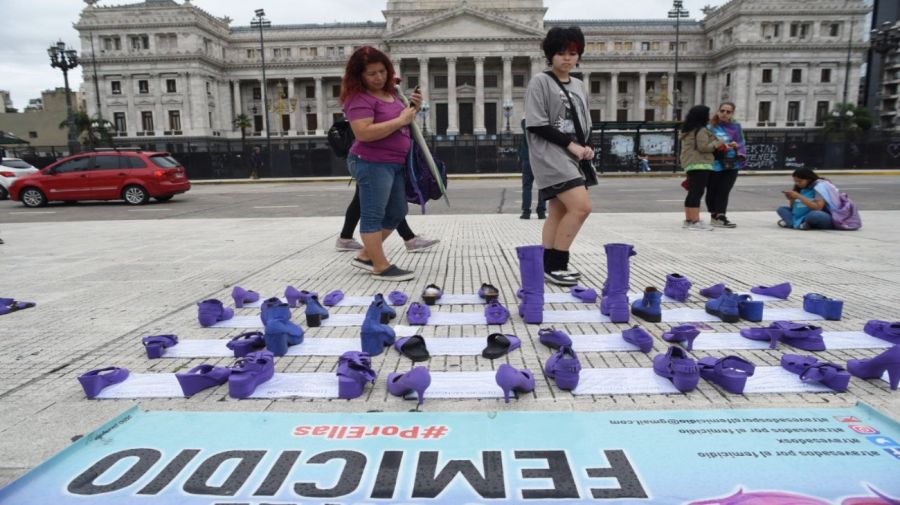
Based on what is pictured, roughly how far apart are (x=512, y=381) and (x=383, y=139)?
2.81 meters

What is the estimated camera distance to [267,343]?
292 cm

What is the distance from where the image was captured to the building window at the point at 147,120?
228 ft

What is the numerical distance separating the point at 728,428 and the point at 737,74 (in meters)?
76.0

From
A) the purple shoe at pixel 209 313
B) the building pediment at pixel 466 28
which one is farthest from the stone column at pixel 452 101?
the purple shoe at pixel 209 313

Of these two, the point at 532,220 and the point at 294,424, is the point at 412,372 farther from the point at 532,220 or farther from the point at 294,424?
the point at 532,220

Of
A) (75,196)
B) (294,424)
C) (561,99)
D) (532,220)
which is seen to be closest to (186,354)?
(294,424)

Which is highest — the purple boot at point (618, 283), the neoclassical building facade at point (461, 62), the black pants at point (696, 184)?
the neoclassical building facade at point (461, 62)

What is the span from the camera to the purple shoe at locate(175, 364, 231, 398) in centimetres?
241

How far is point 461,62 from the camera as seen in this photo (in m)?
74.0

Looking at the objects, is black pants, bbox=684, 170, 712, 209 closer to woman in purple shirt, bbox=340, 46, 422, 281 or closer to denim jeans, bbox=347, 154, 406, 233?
woman in purple shirt, bbox=340, 46, 422, 281

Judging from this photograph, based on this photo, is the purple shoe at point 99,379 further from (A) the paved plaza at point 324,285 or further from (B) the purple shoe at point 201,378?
(B) the purple shoe at point 201,378

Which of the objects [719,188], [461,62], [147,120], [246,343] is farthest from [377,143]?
[147,120]

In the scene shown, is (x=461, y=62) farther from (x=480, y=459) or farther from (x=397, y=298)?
(x=480, y=459)

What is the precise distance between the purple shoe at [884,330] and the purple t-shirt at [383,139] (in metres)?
3.33
